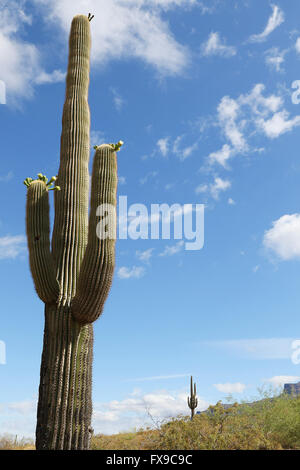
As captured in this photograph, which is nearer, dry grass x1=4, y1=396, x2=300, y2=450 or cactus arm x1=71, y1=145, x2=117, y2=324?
cactus arm x1=71, y1=145, x2=117, y2=324

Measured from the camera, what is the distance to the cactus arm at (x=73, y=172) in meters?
9.36

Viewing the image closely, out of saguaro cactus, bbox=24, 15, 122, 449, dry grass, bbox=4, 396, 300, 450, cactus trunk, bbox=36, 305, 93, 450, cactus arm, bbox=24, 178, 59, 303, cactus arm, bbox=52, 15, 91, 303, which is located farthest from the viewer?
dry grass, bbox=4, 396, 300, 450

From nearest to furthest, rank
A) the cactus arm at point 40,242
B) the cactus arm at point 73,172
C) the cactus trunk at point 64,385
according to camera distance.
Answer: the cactus trunk at point 64,385 → the cactus arm at point 40,242 → the cactus arm at point 73,172

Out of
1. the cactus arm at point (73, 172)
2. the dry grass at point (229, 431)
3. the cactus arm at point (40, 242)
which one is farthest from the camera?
the dry grass at point (229, 431)

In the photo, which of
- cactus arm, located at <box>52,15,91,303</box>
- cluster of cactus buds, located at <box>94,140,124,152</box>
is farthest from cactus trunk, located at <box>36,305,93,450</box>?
cluster of cactus buds, located at <box>94,140,124,152</box>

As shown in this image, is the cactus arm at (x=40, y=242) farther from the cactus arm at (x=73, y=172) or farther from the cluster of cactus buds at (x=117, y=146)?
the cluster of cactus buds at (x=117, y=146)

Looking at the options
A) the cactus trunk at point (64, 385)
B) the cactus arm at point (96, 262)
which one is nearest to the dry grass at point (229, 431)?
the cactus trunk at point (64, 385)

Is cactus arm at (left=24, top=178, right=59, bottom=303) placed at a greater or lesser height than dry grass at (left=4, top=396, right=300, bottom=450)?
greater

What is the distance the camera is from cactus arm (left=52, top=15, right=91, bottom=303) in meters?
9.36

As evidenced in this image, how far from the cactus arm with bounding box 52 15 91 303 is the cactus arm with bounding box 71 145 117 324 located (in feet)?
1.62

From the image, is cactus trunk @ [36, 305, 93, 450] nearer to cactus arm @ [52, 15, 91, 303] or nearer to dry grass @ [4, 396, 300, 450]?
cactus arm @ [52, 15, 91, 303]

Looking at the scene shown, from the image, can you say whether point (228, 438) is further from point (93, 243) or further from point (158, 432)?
point (93, 243)

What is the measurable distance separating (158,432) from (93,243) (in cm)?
703

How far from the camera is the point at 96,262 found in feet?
28.0
